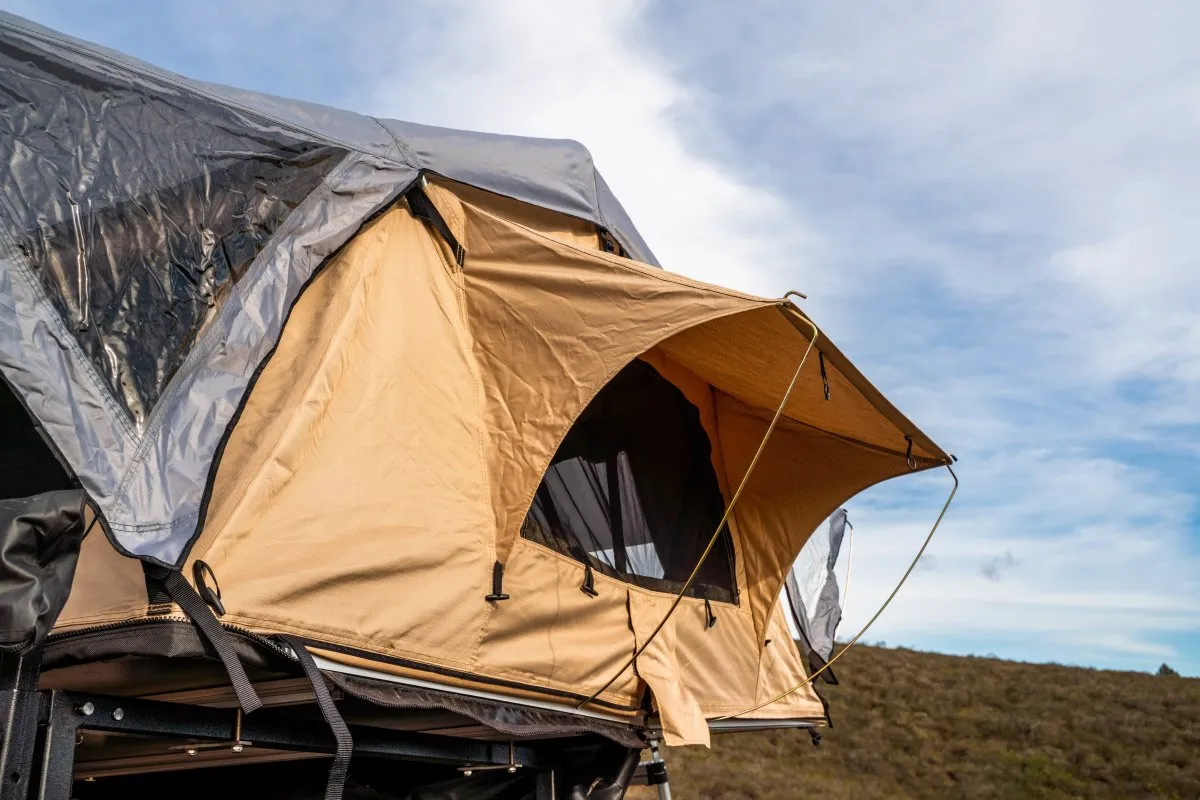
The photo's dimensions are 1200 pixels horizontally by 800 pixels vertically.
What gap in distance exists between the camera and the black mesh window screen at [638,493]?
168 inches

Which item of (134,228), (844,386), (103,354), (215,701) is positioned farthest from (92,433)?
(844,386)

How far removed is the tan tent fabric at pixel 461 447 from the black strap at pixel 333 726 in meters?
0.14

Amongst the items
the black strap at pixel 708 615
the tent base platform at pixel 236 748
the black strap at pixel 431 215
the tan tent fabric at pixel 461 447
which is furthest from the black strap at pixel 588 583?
the black strap at pixel 431 215

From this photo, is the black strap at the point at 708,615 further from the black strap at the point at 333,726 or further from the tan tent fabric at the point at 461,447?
the black strap at the point at 333,726

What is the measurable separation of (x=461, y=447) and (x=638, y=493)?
1.54 meters

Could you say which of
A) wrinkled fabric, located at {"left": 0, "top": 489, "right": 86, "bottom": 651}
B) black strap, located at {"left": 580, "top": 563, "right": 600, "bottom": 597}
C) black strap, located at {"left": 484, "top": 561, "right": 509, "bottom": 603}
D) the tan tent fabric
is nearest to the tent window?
the tan tent fabric

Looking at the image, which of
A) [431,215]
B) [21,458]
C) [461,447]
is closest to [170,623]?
[21,458]

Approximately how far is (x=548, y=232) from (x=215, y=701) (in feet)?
6.83

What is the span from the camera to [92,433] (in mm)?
2502

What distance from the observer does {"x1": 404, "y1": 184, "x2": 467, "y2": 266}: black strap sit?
11.6 ft

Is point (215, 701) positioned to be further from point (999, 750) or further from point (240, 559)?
point (999, 750)

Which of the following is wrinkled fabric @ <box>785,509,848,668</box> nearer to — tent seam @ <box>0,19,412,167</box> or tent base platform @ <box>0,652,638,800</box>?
tent base platform @ <box>0,652,638,800</box>

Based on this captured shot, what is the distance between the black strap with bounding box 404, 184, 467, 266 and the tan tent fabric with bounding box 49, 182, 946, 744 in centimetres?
4

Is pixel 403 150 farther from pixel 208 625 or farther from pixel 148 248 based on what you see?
pixel 208 625
